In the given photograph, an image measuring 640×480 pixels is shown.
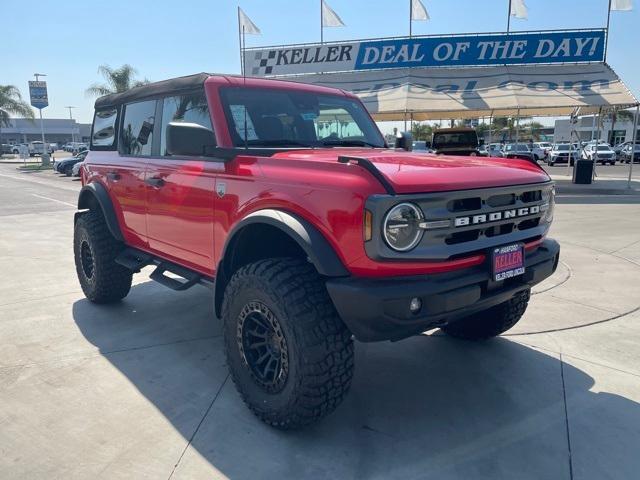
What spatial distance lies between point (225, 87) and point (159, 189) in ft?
3.10

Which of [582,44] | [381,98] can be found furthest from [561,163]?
[381,98]

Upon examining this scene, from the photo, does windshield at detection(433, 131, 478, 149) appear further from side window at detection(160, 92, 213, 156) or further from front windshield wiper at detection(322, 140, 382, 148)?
side window at detection(160, 92, 213, 156)

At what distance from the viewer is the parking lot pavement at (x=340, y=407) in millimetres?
2482

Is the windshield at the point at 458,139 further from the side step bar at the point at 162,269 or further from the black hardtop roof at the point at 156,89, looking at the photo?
the side step bar at the point at 162,269

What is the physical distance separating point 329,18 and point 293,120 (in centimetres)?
2008

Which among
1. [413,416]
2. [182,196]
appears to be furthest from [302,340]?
[182,196]

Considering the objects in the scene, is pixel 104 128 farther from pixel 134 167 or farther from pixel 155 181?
pixel 155 181

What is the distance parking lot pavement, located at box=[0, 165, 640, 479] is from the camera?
248 centimetres

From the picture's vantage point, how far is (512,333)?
4.16 m

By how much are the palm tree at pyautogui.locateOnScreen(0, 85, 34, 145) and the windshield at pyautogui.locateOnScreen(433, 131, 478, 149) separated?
4425 centimetres

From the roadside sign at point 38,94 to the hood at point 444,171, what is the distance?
4313 cm

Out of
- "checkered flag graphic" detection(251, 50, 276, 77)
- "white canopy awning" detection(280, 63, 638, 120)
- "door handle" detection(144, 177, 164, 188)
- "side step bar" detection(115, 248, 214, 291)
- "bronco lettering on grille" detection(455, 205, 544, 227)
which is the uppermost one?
"checkered flag graphic" detection(251, 50, 276, 77)

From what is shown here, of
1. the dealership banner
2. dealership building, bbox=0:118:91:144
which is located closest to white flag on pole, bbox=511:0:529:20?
the dealership banner

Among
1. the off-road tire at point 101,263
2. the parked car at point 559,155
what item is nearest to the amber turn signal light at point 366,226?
the off-road tire at point 101,263
